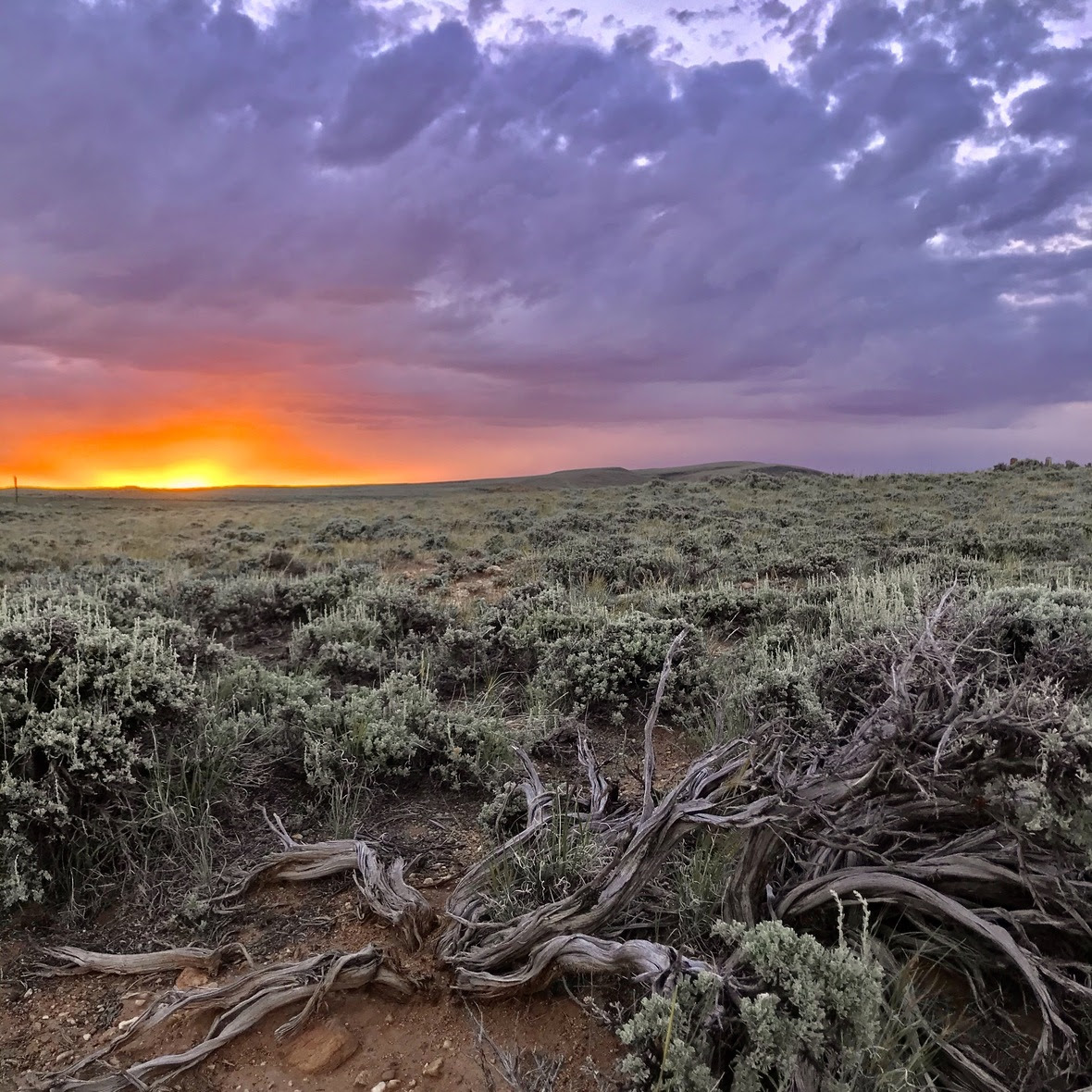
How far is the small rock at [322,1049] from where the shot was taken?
2.59 m

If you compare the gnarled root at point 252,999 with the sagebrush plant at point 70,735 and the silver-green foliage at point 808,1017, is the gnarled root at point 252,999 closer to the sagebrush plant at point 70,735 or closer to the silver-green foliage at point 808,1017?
the sagebrush plant at point 70,735

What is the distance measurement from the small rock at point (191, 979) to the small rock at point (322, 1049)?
0.59 metres

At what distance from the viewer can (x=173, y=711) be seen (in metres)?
4.36

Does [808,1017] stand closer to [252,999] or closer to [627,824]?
[627,824]

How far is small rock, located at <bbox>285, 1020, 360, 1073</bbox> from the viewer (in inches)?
102

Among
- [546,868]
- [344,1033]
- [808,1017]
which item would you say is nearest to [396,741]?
[546,868]

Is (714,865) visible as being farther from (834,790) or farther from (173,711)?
(173,711)

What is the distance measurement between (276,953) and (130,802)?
128cm

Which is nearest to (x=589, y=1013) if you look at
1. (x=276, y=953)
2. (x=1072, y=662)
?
(x=276, y=953)

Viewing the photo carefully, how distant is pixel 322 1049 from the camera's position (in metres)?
2.64

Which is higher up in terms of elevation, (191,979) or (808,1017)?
(808,1017)

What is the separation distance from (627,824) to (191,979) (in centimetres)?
187

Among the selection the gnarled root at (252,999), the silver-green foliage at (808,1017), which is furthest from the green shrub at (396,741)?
the silver-green foliage at (808,1017)

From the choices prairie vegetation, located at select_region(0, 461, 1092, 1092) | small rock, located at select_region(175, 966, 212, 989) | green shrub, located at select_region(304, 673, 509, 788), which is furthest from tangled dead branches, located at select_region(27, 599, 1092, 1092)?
green shrub, located at select_region(304, 673, 509, 788)
